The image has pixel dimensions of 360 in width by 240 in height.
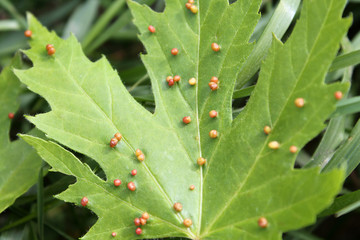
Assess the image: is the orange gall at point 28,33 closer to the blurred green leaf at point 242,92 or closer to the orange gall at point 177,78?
the orange gall at point 177,78

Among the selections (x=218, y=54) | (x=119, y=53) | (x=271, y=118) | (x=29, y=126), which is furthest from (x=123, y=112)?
(x=119, y=53)

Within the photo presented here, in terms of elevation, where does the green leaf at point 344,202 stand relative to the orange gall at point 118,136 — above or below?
below

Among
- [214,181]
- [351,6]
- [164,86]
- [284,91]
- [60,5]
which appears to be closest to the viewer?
[284,91]

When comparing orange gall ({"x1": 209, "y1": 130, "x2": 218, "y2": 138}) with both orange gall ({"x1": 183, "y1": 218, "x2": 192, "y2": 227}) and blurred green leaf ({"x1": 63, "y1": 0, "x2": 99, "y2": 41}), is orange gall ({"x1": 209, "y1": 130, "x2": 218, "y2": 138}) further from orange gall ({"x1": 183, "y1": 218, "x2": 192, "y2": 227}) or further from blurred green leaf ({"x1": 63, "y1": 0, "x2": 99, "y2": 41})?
blurred green leaf ({"x1": 63, "y1": 0, "x2": 99, "y2": 41})

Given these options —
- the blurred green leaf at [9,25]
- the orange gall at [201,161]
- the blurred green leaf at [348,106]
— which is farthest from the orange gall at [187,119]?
the blurred green leaf at [9,25]

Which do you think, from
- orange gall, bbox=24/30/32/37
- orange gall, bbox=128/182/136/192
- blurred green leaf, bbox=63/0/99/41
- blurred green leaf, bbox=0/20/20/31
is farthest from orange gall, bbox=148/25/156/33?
blurred green leaf, bbox=0/20/20/31

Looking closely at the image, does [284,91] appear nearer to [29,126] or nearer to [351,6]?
[351,6]

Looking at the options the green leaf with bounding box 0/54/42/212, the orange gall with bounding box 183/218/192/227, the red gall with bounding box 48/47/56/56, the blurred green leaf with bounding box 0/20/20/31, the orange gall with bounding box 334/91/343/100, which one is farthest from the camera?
the blurred green leaf with bounding box 0/20/20/31
